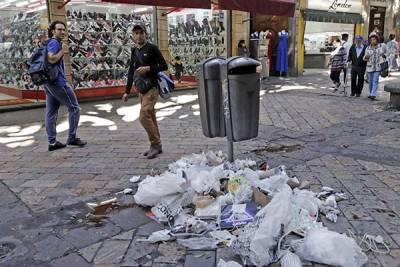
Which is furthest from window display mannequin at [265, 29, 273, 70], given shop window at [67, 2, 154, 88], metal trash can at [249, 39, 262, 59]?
shop window at [67, 2, 154, 88]

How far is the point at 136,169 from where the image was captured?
4621 millimetres

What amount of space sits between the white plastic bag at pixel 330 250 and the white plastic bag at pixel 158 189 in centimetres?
117

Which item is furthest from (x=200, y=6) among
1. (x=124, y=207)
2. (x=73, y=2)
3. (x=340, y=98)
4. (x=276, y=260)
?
(x=276, y=260)

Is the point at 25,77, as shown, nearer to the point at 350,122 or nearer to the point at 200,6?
the point at 200,6

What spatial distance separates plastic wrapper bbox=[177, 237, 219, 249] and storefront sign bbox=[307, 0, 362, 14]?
50.0 feet

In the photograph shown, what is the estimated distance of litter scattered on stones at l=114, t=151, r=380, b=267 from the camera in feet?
8.76

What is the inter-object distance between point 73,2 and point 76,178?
6572mm

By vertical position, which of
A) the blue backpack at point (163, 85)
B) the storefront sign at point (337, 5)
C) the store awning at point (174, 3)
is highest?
A: the storefront sign at point (337, 5)

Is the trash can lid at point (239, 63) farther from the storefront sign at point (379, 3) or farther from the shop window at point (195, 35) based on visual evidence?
the storefront sign at point (379, 3)

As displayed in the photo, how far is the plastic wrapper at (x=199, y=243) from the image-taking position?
2.91 m

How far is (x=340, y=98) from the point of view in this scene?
32.4 feet

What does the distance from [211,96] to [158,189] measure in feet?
3.89

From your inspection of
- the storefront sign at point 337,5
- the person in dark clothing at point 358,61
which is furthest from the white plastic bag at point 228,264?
the storefront sign at point 337,5

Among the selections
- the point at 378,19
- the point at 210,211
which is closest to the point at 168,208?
the point at 210,211
